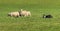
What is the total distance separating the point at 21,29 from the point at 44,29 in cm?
129

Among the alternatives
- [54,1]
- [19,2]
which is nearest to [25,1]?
[19,2]

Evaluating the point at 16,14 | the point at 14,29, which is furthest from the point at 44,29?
the point at 16,14

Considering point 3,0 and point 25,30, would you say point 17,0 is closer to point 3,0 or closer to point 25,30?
point 3,0

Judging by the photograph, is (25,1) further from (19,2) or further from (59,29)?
(59,29)

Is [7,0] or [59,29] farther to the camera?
[7,0]

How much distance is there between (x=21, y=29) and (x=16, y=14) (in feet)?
26.1

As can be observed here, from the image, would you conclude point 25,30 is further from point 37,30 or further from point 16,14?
point 16,14

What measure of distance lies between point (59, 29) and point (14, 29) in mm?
2546

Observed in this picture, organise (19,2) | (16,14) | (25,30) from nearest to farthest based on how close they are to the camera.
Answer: (25,30), (16,14), (19,2)

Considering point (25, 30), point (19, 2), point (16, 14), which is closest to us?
point (25, 30)

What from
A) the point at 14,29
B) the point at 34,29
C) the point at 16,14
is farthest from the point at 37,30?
the point at 16,14

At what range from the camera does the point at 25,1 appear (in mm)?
42469

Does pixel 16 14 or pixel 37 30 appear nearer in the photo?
pixel 37 30

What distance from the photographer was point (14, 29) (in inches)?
571
